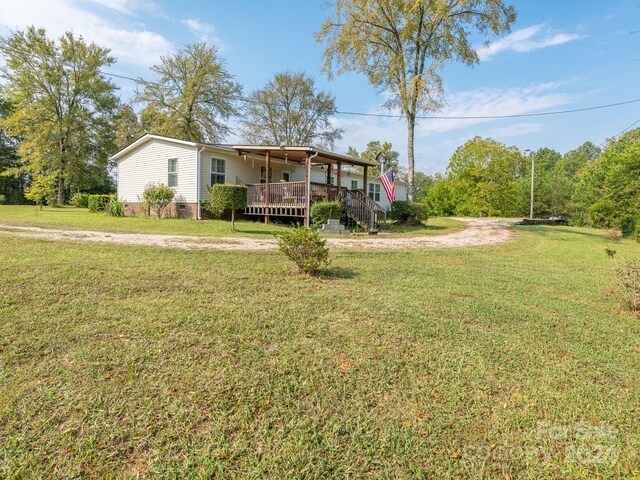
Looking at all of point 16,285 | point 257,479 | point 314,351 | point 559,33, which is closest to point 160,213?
point 16,285

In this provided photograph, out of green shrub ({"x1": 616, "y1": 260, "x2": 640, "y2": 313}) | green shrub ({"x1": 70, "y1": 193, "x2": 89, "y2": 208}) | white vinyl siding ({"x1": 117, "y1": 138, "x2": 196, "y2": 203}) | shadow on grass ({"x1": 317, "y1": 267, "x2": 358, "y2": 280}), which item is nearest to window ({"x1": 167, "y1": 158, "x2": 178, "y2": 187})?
white vinyl siding ({"x1": 117, "y1": 138, "x2": 196, "y2": 203})

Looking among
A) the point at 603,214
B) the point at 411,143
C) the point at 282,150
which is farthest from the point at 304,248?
the point at 603,214

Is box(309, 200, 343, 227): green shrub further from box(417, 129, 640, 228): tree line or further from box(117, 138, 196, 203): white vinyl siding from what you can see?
box(417, 129, 640, 228): tree line

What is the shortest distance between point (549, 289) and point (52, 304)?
672 centimetres

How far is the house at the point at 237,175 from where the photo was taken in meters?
13.9

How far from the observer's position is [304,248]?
5219 mm

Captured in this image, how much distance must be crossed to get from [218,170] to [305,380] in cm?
1450

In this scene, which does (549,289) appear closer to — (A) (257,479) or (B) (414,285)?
(B) (414,285)

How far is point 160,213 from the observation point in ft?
51.9

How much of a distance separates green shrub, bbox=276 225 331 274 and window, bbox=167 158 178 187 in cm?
1255

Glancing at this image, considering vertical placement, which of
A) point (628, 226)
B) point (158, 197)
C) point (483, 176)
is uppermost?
point (483, 176)

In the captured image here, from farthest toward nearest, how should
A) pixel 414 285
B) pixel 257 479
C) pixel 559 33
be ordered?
pixel 559 33 < pixel 414 285 < pixel 257 479

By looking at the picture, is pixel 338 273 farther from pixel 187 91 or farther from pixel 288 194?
pixel 187 91

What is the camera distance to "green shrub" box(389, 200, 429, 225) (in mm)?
16281
